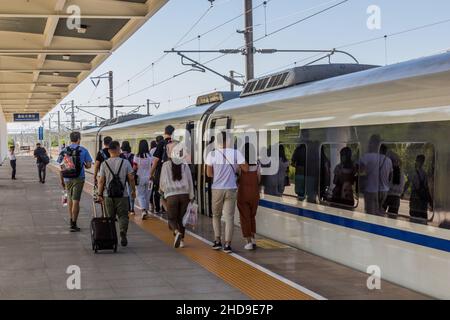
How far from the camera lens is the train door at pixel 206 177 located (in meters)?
12.5

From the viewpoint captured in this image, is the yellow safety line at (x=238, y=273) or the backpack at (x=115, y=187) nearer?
the yellow safety line at (x=238, y=273)

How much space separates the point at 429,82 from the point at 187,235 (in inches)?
A: 220

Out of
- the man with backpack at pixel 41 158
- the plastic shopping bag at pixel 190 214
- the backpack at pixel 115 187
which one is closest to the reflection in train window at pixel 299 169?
the plastic shopping bag at pixel 190 214

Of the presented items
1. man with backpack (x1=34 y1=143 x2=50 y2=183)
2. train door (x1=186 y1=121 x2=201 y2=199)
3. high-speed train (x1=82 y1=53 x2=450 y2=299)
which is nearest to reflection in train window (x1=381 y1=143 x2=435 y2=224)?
high-speed train (x1=82 y1=53 x2=450 y2=299)

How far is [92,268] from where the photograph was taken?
7.87 metres

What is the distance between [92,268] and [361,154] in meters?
3.66

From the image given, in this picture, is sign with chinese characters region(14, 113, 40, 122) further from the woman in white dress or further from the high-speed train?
the high-speed train

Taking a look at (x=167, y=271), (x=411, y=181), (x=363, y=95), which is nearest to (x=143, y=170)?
(x=167, y=271)

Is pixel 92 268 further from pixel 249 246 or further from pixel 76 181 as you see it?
pixel 76 181

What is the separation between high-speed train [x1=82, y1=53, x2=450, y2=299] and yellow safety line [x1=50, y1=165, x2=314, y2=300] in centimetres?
112

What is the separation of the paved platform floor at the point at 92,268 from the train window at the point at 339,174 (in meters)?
1.93

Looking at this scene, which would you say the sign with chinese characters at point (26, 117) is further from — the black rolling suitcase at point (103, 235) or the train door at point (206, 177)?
the black rolling suitcase at point (103, 235)

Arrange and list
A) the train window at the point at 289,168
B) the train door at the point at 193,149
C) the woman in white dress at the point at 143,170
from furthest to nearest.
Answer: the train door at the point at 193,149 < the woman in white dress at the point at 143,170 < the train window at the point at 289,168
